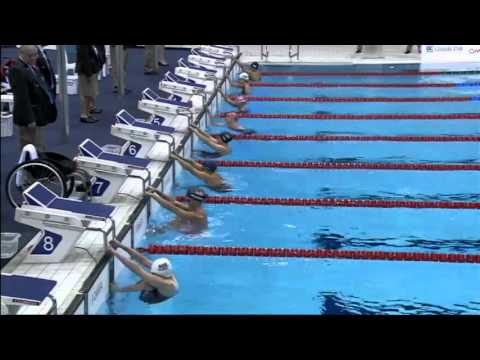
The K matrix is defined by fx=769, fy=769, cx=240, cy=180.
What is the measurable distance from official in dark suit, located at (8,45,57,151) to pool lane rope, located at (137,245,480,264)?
4.85 feet

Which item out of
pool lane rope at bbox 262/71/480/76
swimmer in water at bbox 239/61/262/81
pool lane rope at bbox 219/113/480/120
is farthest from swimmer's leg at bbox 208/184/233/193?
pool lane rope at bbox 262/71/480/76

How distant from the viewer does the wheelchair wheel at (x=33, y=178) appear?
5.90 metres

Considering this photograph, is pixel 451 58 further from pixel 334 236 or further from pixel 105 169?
pixel 105 169

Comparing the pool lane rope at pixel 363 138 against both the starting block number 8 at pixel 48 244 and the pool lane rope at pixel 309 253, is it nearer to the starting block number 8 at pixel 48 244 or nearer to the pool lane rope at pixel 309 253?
the pool lane rope at pixel 309 253

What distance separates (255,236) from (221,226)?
36cm

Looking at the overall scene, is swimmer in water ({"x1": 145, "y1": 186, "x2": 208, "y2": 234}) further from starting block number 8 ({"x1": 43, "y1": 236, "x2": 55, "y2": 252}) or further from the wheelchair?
starting block number 8 ({"x1": 43, "y1": 236, "x2": 55, "y2": 252})

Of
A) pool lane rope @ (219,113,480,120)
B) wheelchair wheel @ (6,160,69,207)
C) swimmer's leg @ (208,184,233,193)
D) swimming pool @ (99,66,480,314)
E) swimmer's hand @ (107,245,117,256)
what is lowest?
swimming pool @ (99,66,480,314)

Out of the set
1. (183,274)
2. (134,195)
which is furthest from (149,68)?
(183,274)

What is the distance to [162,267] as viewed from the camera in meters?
5.26

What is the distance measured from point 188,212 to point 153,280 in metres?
1.38

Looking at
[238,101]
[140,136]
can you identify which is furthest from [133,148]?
[238,101]

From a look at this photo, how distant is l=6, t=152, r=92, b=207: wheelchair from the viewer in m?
5.92

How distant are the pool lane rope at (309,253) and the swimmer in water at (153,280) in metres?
0.72
